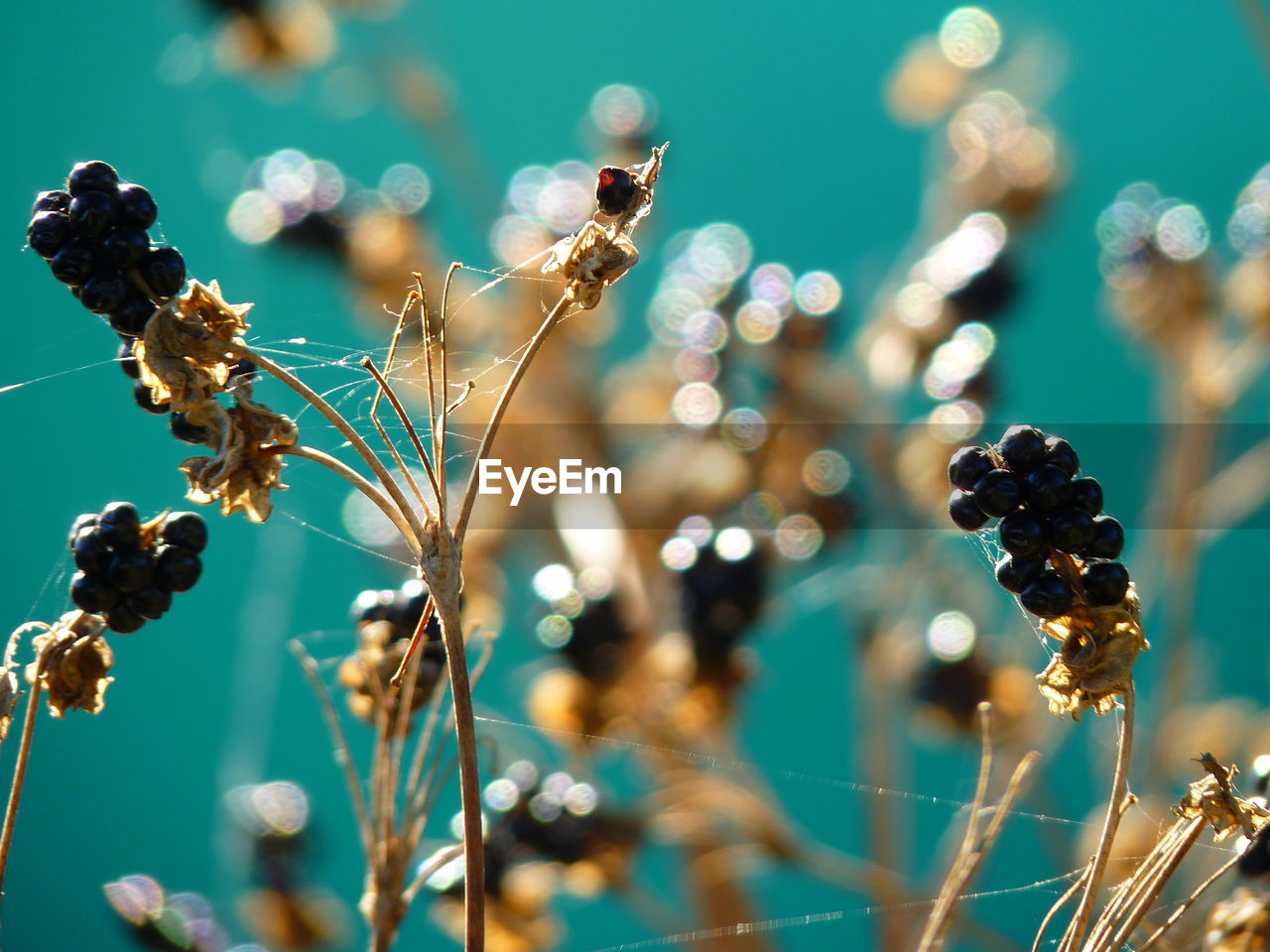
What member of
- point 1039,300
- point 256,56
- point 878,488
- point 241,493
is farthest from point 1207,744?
point 1039,300

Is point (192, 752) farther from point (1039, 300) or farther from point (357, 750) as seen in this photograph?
point (1039, 300)

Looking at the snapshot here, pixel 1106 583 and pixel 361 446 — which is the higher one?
pixel 361 446

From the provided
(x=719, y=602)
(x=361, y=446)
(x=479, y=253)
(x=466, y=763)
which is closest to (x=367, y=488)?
(x=361, y=446)

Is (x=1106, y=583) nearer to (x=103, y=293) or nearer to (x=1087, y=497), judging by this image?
(x=1087, y=497)

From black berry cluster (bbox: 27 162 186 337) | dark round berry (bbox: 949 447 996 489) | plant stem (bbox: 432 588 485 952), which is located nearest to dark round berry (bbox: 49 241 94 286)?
black berry cluster (bbox: 27 162 186 337)

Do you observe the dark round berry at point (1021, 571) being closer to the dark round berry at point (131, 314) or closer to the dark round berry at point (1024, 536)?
the dark round berry at point (1024, 536)

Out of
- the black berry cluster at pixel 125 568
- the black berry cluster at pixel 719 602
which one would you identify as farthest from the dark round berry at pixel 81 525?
the black berry cluster at pixel 719 602
